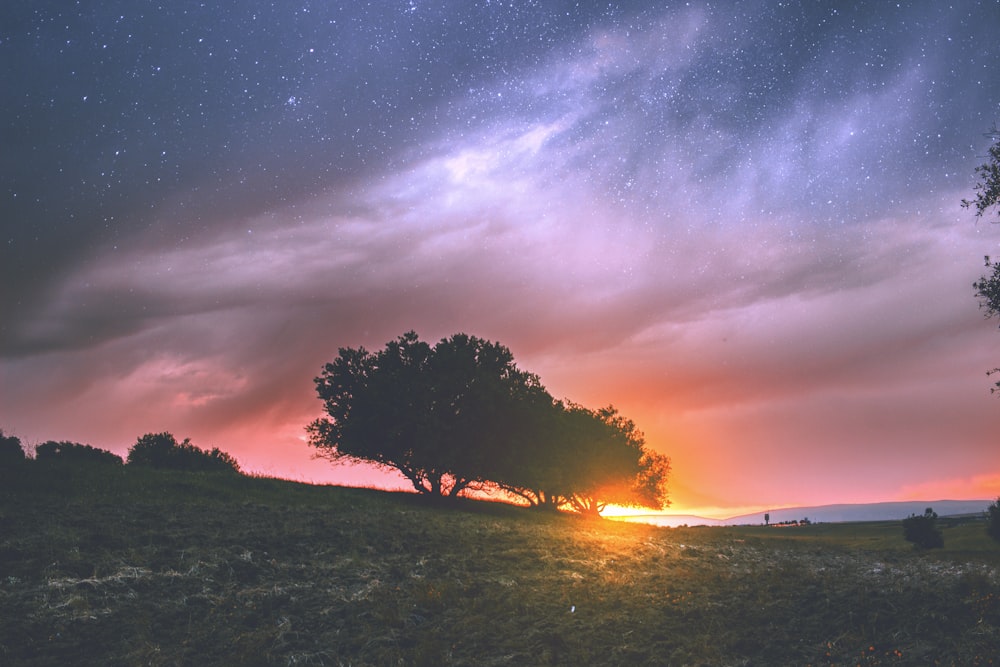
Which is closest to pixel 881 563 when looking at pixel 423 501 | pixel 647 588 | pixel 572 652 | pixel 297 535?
pixel 647 588

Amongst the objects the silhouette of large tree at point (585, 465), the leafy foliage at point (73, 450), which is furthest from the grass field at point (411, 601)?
the leafy foliage at point (73, 450)

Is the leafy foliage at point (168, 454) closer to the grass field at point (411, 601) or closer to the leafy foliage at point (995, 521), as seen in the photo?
the grass field at point (411, 601)

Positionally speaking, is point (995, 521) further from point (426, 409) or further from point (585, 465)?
point (426, 409)

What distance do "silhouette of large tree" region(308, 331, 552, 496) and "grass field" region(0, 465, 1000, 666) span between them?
20.2 meters

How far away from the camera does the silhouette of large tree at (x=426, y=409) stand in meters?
46.2

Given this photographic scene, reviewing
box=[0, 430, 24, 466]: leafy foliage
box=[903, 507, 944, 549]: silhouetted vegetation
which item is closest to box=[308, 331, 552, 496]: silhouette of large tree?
box=[0, 430, 24, 466]: leafy foliage

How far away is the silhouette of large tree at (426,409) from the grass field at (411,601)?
20.2m

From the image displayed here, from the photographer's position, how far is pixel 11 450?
37.7 m

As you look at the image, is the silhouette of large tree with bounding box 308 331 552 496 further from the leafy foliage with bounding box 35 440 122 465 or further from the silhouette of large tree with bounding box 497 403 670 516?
the leafy foliage with bounding box 35 440 122 465

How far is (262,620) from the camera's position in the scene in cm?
1444

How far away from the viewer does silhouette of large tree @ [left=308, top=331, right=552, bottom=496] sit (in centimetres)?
4622

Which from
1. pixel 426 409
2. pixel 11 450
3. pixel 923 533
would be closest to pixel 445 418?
pixel 426 409

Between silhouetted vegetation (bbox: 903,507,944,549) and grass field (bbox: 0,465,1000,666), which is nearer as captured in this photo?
grass field (bbox: 0,465,1000,666)

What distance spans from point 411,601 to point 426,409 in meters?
30.9
